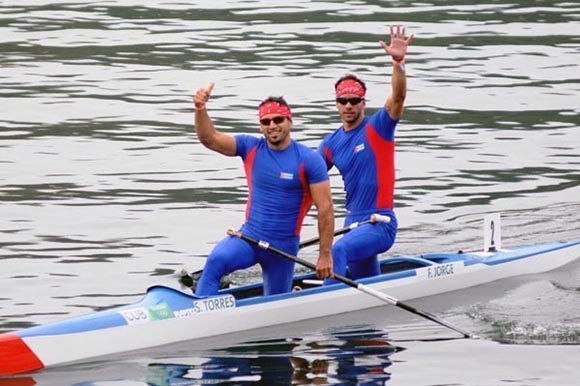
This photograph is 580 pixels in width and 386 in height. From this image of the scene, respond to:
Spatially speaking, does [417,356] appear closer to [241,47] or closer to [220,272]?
[220,272]

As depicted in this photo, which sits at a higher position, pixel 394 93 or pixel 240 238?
pixel 394 93

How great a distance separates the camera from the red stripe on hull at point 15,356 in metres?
15.4

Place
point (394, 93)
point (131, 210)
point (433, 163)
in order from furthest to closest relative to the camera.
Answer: point (433, 163)
point (131, 210)
point (394, 93)

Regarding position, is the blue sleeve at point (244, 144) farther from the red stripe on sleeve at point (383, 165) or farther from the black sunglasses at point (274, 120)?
the red stripe on sleeve at point (383, 165)

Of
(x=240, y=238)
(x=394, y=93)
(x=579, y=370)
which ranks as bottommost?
(x=579, y=370)

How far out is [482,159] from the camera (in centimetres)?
2714

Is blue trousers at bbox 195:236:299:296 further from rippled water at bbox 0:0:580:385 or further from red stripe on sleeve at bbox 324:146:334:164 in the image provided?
red stripe on sleeve at bbox 324:146:334:164

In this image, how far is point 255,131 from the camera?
2916cm

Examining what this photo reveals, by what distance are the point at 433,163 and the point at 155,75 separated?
9795 mm

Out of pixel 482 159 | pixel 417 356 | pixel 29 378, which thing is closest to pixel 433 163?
pixel 482 159

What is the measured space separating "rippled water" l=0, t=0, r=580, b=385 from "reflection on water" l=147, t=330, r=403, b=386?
0.13ft

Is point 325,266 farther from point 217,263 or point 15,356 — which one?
point 15,356

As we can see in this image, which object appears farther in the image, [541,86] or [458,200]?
[541,86]

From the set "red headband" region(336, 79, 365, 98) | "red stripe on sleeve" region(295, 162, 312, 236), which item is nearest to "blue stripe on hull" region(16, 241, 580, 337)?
"red stripe on sleeve" region(295, 162, 312, 236)
